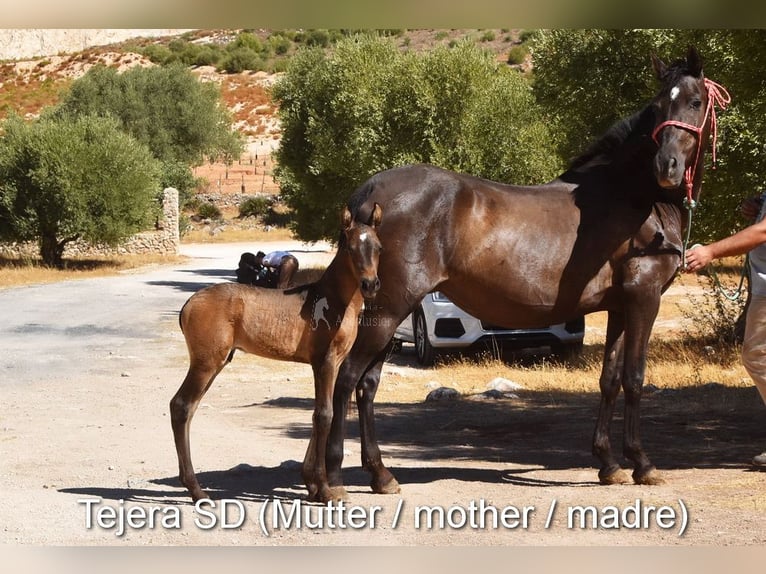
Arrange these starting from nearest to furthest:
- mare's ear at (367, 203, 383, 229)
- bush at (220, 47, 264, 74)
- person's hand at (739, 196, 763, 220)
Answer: mare's ear at (367, 203, 383, 229)
person's hand at (739, 196, 763, 220)
bush at (220, 47, 264, 74)

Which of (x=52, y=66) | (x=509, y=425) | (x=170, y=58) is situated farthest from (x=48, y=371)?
(x=52, y=66)

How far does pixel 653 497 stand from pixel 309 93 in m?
27.9

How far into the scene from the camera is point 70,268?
129 feet

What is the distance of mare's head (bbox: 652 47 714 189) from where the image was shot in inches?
297

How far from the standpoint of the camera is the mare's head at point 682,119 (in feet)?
24.8

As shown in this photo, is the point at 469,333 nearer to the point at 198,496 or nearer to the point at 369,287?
the point at 198,496

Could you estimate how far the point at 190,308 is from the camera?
7020 mm

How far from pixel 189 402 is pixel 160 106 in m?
59.2

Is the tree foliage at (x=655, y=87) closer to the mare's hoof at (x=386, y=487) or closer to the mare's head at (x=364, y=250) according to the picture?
the mare's head at (x=364, y=250)

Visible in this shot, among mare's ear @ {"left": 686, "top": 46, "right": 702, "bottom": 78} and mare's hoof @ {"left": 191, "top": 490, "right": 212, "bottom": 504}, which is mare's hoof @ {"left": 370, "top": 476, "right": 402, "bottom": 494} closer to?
mare's hoof @ {"left": 191, "top": 490, "right": 212, "bottom": 504}

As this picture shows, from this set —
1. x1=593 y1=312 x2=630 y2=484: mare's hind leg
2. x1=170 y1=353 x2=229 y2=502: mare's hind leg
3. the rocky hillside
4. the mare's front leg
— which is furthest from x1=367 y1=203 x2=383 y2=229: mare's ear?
the rocky hillside

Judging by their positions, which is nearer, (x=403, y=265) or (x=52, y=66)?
(x=403, y=265)

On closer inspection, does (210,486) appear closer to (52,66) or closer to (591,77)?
(591,77)

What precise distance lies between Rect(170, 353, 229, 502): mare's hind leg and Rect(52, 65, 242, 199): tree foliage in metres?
55.2
